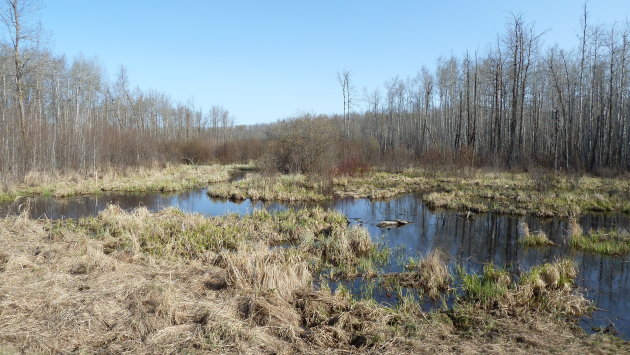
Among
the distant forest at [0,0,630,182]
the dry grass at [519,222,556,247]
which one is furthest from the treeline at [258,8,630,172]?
the dry grass at [519,222,556,247]

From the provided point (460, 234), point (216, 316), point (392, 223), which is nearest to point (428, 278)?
point (216, 316)

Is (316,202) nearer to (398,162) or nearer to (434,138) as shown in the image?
(398,162)

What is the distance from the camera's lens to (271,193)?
17.2 metres

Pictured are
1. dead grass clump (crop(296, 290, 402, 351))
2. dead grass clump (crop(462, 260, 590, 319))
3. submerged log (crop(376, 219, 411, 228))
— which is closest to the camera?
dead grass clump (crop(296, 290, 402, 351))

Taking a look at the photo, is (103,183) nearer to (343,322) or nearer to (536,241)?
(343,322)

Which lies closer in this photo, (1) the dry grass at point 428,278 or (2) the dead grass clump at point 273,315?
(2) the dead grass clump at point 273,315

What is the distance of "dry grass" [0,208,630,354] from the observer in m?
4.19

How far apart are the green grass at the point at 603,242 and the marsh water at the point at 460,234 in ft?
0.99

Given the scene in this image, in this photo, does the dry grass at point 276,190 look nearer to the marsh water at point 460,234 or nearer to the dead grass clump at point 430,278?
the marsh water at point 460,234

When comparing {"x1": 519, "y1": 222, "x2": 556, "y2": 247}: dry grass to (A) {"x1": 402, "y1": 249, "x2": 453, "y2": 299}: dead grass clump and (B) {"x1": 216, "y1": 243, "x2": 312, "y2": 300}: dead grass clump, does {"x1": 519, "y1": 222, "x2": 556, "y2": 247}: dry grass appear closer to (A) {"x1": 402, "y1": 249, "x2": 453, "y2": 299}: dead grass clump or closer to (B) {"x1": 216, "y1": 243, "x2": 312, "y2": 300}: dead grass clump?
(A) {"x1": 402, "y1": 249, "x2": 453, "y2": 299}: dead grass clump

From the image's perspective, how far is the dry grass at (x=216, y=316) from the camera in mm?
4191

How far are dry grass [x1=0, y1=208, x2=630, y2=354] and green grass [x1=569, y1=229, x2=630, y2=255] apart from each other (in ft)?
9.64

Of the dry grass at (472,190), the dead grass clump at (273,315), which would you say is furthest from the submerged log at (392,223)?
the dead grass clump at (273,315)

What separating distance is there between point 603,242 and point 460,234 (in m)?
3.30
